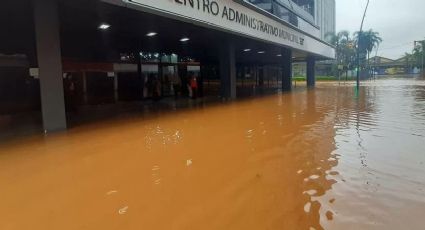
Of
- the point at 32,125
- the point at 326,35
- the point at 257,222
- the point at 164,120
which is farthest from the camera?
the point at 326,35

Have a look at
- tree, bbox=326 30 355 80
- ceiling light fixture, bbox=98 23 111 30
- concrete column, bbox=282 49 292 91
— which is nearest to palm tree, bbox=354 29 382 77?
tree, bbox=326 30 355 80

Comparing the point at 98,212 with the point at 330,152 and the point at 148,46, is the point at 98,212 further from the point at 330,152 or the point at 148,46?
the point at 148,46

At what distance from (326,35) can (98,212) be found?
285 feet

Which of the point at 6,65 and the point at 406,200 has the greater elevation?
the point at 6,65

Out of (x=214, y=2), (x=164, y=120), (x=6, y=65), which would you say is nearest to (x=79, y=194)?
(x=164, y=120)

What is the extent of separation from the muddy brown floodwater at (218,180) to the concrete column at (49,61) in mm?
1015

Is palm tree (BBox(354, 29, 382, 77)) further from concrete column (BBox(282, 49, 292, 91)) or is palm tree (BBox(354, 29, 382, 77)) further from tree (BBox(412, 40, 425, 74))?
concrete column (BBox(282, 49, 292, 91))

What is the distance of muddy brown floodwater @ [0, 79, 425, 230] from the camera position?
4.36 metres

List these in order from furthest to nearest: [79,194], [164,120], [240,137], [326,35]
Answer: [326,35]
[164,120]
[240,137]
[79,194]

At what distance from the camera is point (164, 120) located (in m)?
14.1

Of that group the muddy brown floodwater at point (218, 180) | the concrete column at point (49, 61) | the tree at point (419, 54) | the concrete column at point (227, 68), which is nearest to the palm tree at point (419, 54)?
the tree at point (419, 54)

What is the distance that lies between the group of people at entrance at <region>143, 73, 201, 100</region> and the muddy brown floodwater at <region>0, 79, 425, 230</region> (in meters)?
13.2

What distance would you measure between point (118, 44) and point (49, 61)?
35.5 ft

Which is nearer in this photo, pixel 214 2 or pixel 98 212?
pixel 98 212
